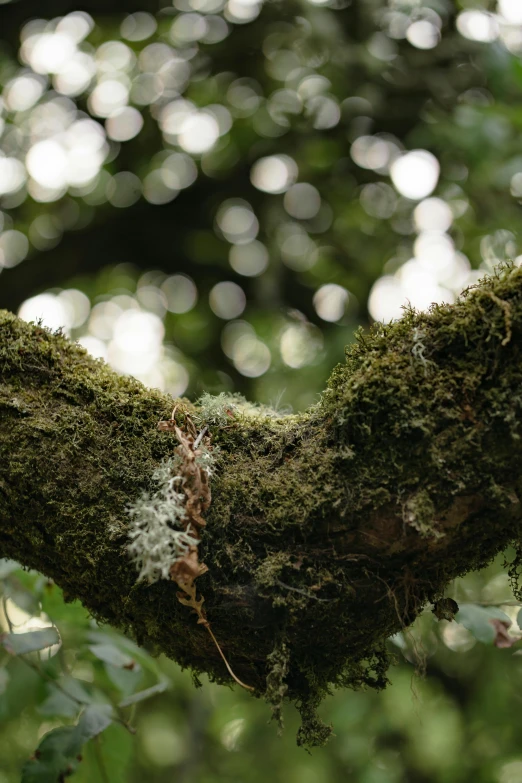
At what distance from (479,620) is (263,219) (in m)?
3.45

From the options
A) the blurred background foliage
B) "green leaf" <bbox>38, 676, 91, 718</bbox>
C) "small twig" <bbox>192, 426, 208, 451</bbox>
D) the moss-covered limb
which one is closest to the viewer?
the moss-covered limb

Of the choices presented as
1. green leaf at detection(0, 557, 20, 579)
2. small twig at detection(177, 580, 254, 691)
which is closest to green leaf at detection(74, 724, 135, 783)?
green leaf at detection(0, 557, 20, 579)

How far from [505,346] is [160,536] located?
0.63 meters

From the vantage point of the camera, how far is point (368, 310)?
13.2 ft

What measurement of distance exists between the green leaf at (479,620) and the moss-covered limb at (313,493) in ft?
1.39

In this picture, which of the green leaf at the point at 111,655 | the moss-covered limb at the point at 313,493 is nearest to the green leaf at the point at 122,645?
the green leaf at the point at 111,655

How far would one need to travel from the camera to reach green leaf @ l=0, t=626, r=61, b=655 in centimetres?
158

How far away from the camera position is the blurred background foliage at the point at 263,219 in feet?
10.5

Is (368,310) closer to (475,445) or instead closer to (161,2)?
(161,2)

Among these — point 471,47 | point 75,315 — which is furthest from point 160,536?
point 75,315

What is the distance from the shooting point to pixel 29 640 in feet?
5.35

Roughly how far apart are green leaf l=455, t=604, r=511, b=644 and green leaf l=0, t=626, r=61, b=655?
1014 mm

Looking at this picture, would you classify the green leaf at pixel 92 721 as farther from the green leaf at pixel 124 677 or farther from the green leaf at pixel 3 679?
the green leaf at pixel 3 679

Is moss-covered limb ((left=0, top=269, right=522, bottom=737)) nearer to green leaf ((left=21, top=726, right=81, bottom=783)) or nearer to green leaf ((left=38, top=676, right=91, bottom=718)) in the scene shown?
green leaf ((left=21, top=726, right=81, bottom=783))
